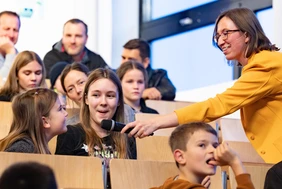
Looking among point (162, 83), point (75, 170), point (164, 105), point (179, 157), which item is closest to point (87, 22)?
point (162, 83)

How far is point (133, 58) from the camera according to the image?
6637 millimetres

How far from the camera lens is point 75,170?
3.63 m

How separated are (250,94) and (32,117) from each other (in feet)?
3.94

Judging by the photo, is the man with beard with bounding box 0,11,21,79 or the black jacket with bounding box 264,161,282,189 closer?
the black jacket with bounding box 264,161,282,189

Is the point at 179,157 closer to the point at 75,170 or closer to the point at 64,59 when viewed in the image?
the point at 75,170

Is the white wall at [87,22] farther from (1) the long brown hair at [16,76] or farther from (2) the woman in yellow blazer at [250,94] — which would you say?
(2) the woman in yellow blazer at [250,94]

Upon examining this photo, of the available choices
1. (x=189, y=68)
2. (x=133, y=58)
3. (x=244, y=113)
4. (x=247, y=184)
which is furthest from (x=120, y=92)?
(x=189, y=68)

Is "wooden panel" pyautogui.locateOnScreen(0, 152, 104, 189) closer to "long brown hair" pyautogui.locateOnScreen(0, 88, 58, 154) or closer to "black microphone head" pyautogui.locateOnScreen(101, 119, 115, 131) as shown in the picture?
"black microphone head" pyautogui.locateOnScreen(101, 119, 115, 131)

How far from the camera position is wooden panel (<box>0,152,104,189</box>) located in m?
3.57

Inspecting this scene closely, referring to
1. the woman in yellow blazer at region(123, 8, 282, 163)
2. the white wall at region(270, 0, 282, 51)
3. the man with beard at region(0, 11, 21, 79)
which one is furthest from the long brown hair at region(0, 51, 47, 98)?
the woman in yellow blazer at region(123, 8, 282, 163)

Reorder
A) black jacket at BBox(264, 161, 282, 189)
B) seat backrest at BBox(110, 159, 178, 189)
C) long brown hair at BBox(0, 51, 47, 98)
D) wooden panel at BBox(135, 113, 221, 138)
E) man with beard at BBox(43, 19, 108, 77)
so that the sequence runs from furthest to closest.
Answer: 1. man with beard at BBox(43, 19, 108, 77)
2. long brown hair at BBox(0, 51, 47, 98)
3. wooden panel at BBox(135, 113, 221, 138)
4. seat backrest at BBox(110, 159, 178, 189)
5. black jacket at BBox(264, 161, 282, 189)

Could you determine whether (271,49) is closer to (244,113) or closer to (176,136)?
(244,113)

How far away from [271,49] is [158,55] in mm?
4515

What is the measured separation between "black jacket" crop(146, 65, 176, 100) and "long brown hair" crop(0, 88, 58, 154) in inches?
86.6
